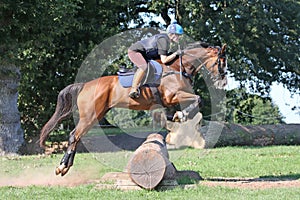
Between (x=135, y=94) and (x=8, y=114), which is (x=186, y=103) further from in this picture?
(x=8, y=114)

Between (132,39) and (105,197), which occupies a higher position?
(105,197)

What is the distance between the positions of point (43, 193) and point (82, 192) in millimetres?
548

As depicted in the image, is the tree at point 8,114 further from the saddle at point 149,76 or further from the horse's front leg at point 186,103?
the horse's front leg at point 186,103

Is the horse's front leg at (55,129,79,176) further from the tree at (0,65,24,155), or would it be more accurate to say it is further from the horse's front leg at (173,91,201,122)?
the tree at (0,65,24,155)

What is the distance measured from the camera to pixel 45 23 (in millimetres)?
12555

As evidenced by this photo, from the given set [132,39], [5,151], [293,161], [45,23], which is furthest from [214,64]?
[132,39]

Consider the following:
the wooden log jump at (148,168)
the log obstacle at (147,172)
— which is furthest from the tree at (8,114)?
the wooden log jump at (148,168)

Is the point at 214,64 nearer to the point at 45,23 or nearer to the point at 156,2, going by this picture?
the point at 45,23

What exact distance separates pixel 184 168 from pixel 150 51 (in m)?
3.07

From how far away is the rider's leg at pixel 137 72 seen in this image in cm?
727

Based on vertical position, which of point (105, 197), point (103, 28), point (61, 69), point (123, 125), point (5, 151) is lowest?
point (123, 125)

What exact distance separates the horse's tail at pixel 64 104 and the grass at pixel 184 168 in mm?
840

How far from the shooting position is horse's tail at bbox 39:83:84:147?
788 cm

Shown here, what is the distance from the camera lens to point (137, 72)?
24.0 feet
